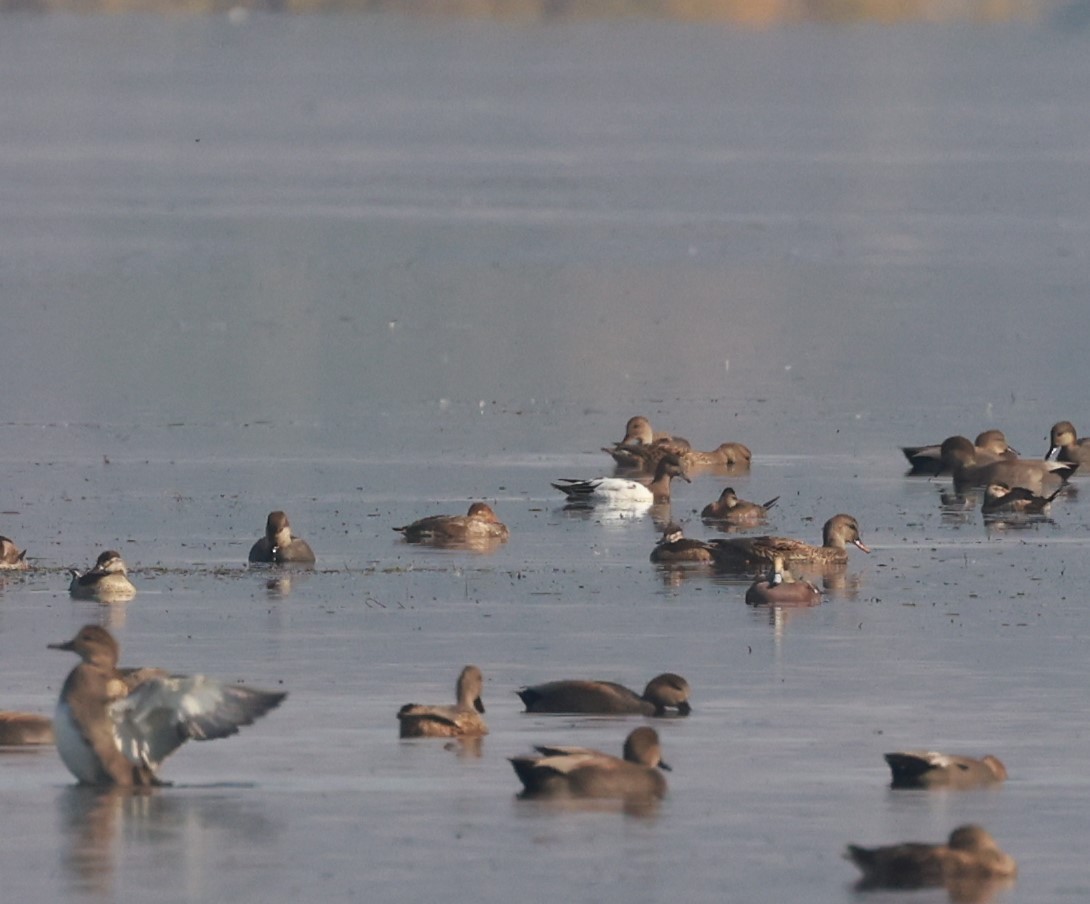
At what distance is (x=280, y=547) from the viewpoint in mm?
22562

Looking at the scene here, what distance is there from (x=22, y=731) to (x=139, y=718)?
1382 millimetres

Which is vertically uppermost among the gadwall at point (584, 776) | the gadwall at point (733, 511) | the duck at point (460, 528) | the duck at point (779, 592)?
the gadwall at point (733, 511)

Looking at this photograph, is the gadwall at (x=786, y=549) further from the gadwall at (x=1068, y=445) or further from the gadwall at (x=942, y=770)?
the gadwall at (x=942, y=770)

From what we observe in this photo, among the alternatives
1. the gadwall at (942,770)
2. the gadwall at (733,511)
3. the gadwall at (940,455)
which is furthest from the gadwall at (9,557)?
the gadwall at (940,455)

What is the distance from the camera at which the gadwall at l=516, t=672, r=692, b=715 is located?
16875mm

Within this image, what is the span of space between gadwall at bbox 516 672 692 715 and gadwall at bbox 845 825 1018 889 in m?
3.88

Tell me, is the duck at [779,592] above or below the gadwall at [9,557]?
below

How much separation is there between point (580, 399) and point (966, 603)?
46.0 feet

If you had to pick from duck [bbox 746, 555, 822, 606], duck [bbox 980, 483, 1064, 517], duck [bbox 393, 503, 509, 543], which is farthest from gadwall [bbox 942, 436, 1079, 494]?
duck [bbox 746, 555, 822, 606]

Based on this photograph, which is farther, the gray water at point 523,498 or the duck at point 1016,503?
the duck at point 1016,503

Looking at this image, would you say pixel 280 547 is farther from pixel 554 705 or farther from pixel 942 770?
pixel 942 770

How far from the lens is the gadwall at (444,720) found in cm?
1625

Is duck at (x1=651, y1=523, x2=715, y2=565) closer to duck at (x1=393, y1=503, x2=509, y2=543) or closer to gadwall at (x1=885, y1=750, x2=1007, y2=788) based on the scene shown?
duck at (x1=393, y1=503, x2=509, y2=543)

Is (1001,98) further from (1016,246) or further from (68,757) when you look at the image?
(68,757)
